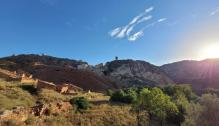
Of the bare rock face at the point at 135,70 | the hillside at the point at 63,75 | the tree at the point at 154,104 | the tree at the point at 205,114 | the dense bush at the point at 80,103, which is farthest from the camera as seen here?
the bare rock face at the point at 135,70

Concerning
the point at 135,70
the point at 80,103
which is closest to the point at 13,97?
A: the point at 80,103

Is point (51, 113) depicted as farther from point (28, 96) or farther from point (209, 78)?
point (209, 78)

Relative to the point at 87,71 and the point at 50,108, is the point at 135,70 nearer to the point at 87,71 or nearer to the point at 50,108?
the point at 87,71

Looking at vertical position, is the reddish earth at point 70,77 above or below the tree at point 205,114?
above

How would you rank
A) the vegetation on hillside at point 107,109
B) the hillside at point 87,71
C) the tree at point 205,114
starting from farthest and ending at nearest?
the hillside at point 87,71, the vegetation on hillside at point 107,109, the tree at point 205,114

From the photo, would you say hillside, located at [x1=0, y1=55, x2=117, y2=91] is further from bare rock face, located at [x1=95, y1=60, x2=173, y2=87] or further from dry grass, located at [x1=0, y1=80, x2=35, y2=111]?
dry grass, located at [x1=0, y1=80, x2=35, y2=111]

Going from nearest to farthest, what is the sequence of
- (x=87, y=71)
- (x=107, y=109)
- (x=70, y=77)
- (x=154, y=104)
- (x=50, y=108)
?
1. (x=50, y=108)
2. (x=154, y=104)
3. (x=107, y=109)
4. (x=70, y=77)
5. (x=87, y=71)

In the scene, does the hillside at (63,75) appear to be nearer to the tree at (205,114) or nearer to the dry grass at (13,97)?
the dry grass at (13,97)

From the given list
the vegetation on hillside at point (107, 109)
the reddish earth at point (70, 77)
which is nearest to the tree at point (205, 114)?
the vegetation on hillside at point (107, 109)

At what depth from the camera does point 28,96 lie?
52.6 metres

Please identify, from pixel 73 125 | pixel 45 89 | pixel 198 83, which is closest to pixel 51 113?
pixel 73 125

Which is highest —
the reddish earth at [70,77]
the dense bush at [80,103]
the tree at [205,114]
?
the reddish earth at [70,77]

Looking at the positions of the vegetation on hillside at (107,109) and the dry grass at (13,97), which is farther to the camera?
the dry grass at (13,97)

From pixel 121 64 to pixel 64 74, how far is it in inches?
2409
